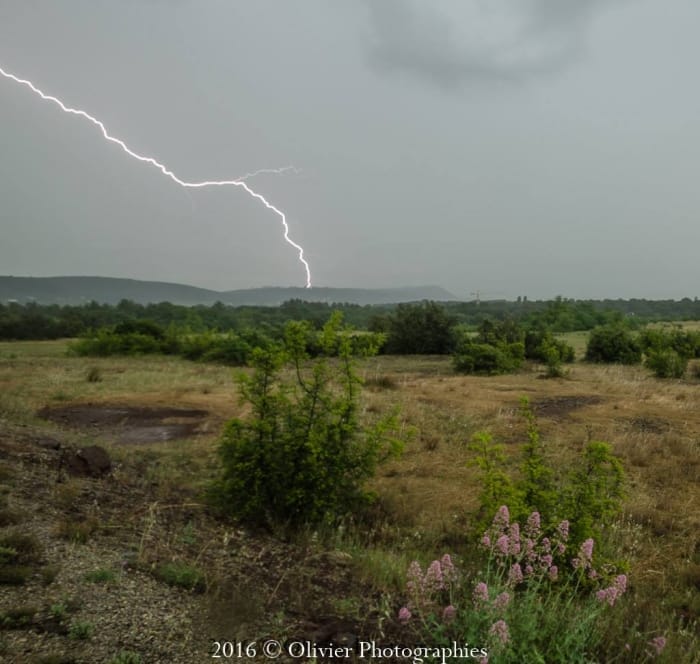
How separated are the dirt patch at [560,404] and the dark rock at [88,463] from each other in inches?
444

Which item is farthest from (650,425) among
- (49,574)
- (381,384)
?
(49,574)

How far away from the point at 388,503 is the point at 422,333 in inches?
1357

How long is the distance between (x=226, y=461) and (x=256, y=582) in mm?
1939

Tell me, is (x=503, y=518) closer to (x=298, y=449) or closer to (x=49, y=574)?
(x=298, y=449)

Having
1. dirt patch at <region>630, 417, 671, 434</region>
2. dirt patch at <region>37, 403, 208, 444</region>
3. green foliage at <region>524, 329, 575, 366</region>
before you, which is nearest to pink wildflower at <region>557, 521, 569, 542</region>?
dirt patch at <region>37, 403, 208, 444</region>

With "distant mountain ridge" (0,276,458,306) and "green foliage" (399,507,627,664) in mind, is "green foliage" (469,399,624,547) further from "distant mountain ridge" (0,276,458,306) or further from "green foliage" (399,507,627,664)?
"distant mountain ridge" (0,276,458,306)

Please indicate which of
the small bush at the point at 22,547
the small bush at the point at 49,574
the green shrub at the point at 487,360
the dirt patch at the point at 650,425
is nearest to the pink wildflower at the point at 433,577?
the small bush at the point at 49,574

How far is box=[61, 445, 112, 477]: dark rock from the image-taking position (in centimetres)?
646

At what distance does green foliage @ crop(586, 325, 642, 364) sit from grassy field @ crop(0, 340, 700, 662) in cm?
1779

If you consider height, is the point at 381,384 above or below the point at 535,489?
below

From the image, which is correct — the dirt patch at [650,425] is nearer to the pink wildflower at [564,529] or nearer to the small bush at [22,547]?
the pink wildflower at [564,529]

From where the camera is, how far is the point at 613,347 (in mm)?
33375

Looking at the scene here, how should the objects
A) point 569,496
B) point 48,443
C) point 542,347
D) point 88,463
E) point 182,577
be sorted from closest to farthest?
1. point 182,577
2. point 569,496
3. point 88,463
4. point 48,443
5. point 542,347

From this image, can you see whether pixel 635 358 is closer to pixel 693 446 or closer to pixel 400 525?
pixel 693 446
